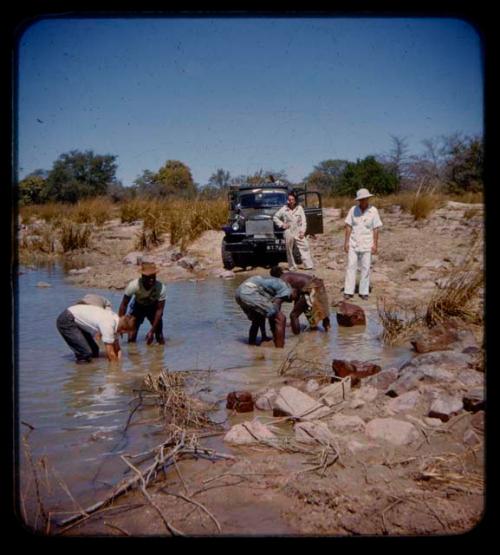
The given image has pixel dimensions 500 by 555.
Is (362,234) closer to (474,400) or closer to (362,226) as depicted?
(362,226)

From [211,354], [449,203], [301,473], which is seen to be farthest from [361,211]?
[449,203]

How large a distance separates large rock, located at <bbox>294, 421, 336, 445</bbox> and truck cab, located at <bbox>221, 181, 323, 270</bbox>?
9.58 meters

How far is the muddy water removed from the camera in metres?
4.56

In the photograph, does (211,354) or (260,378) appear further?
(211,354)

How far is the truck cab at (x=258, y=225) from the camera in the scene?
46.6ft

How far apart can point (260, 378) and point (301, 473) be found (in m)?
2.61

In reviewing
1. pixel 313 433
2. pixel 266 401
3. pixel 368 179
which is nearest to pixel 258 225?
pixel 266 401

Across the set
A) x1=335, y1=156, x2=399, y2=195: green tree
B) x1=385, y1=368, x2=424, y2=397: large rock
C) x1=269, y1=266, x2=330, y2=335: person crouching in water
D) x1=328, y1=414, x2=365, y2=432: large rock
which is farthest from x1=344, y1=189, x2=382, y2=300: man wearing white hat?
x1=335, y1=156, x2=399, y2=195: green tree

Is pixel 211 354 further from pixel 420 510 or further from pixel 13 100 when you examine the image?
pixel 13 100

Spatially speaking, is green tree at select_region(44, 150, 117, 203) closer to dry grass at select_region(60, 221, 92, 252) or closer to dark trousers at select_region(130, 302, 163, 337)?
dry grass at select_region(60, 221, 92, 252)

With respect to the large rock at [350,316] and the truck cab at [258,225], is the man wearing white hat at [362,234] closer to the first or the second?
the large rock at [350,316]

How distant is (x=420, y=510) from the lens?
139 inches

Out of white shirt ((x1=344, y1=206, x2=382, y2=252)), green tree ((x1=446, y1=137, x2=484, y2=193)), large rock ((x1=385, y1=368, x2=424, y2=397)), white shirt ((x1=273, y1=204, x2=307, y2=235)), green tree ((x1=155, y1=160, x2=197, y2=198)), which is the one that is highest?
green tree ((x1=155, y1=160, x2=197, y2=198))

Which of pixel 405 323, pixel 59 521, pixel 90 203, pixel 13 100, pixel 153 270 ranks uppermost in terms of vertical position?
pixel 90 203
